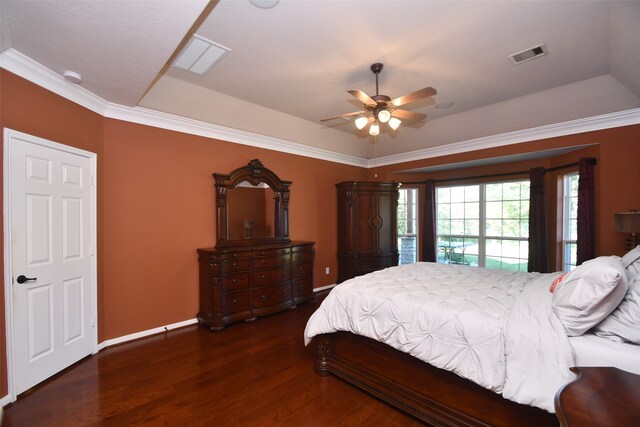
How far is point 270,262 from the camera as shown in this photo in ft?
13.0

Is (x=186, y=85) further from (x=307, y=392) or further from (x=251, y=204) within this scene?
(x=307, y=392)

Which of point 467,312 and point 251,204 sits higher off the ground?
point 251,204

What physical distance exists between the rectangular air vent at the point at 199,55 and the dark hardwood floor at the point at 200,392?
3.02 metres

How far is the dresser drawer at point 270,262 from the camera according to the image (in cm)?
381

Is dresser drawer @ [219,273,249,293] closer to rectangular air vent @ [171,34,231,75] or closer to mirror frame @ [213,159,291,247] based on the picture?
mirror frame @ [213,159,291,247]

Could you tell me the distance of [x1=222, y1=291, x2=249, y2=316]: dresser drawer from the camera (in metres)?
3.53

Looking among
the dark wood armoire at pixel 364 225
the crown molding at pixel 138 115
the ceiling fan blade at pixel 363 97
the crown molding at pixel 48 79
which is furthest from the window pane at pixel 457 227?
the crown molding at pixel 48 79

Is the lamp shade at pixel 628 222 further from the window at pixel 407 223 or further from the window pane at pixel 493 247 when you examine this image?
the window at pixel 407 223

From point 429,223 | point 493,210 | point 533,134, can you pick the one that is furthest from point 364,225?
point 533,134

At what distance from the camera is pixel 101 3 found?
1.67 metres

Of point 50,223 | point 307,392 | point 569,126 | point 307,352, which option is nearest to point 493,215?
point 569,126

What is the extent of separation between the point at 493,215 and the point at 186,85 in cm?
536

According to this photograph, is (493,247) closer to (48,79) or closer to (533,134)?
(533,134)

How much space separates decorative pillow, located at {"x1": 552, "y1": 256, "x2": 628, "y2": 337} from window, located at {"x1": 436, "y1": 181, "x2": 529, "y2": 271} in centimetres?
381
